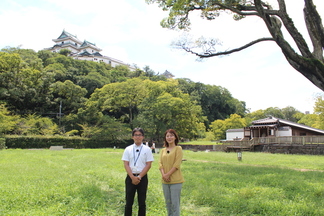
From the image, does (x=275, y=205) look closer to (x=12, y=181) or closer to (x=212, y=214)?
(x=212, y=214)

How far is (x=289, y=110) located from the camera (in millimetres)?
76125

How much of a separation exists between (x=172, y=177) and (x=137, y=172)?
0.55 metres

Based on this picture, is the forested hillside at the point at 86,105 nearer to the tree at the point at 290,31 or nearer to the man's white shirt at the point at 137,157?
the tree at the point at 290,31

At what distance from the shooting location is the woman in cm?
391

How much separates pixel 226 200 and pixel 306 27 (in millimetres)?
7400

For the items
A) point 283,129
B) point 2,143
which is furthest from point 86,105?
point 283,129

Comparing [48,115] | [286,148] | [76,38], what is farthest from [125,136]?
[76,38]

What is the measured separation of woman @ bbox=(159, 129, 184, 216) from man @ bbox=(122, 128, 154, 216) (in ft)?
0.90

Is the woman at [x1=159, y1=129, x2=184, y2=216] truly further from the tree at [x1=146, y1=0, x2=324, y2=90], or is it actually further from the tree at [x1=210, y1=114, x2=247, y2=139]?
the tree at [x1=210, y1=114, x2=247, y2=139]

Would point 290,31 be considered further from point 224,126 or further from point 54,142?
point 224,126

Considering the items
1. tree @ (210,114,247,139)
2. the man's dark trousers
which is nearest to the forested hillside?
tree @ (210,114,247,139)

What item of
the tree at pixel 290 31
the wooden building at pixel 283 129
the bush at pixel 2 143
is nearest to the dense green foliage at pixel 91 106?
the bush at pixel 2 143

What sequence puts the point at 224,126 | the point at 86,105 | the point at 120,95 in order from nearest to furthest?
1. the point at 120,95
2. the point at 86,105
3. the point at 224,126

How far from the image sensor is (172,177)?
12.9 feet
